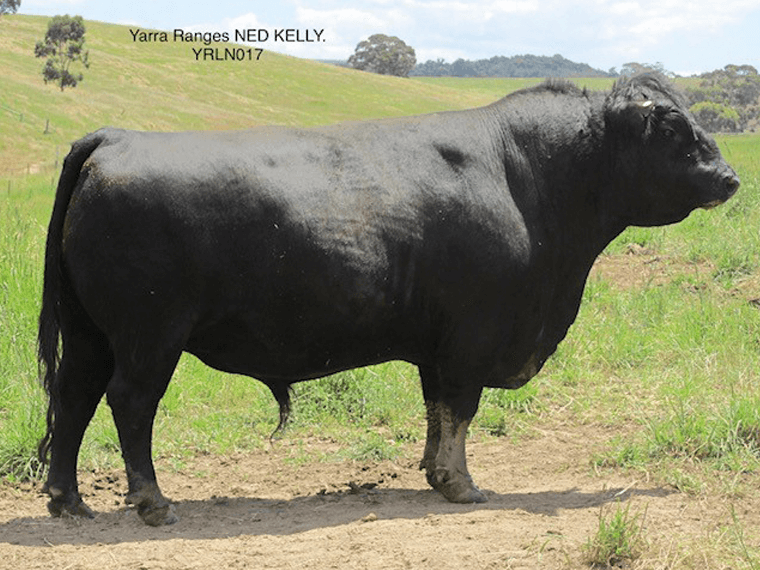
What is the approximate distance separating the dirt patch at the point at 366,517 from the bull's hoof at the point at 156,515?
0.05 m

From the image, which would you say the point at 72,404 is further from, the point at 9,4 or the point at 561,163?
the point at 9,4

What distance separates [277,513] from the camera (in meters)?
5.03

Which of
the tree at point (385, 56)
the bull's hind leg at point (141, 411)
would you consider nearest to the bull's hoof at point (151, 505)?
the bull's hind leg at point (141, 411)

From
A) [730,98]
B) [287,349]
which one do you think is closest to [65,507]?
[287,349]

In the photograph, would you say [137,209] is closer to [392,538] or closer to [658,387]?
[392,538]

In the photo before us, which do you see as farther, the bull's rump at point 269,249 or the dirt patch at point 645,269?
the dirt patch at point 645,269

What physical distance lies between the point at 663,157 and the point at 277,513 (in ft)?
8.82

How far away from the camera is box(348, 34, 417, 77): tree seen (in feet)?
386

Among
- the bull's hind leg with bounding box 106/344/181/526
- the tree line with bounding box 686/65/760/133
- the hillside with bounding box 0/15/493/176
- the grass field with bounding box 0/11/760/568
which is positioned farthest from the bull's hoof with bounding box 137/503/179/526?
the tree line with bounding box 686/65/760/133

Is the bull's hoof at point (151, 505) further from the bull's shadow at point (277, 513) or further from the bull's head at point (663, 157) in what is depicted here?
the bull's head at point (663, 157)

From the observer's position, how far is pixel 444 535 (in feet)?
14.2

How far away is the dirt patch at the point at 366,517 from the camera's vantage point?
13.4 ft

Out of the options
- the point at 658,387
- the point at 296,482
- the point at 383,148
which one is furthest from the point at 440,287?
the point at 658,387

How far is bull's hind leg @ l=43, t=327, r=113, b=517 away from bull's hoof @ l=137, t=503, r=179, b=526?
382 mm
